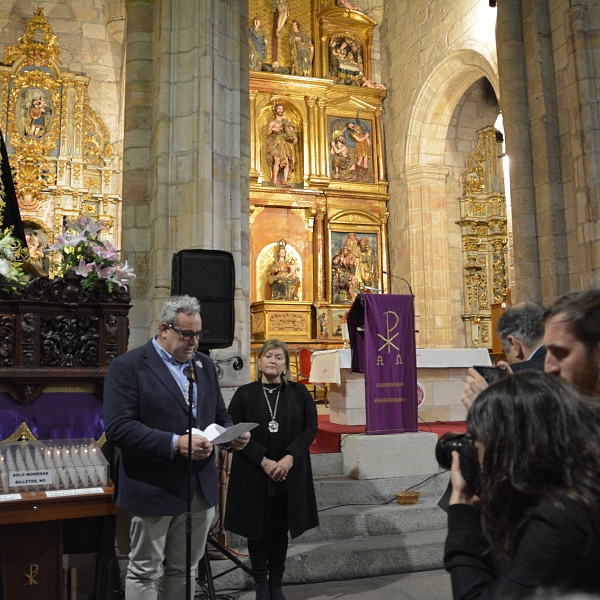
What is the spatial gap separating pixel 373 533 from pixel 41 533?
282 cm

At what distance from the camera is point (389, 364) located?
6250 millimetres

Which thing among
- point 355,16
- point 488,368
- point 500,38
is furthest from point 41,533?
point 355,16

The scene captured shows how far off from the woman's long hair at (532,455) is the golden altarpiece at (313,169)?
38.6 ft

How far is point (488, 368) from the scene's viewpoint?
2.48 metres

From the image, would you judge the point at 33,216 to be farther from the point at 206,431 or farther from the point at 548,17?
the point at 206,431

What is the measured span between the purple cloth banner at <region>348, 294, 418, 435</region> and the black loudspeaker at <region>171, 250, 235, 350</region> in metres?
1.73

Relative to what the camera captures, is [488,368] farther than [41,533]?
No

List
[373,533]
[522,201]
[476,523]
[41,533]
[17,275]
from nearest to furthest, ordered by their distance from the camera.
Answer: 1. [476,523]
2. [41,533]
3. [17,275]
4. [373,533]
5. [522,201]

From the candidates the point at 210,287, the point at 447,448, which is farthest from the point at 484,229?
the point at 447,448

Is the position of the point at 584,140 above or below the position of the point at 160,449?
above

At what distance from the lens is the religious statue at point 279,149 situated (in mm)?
14203

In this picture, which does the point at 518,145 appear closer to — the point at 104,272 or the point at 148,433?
the point at 104,272

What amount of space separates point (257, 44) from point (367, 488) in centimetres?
1146

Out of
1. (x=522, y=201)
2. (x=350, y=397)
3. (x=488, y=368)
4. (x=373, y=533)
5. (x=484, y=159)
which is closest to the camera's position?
(x=488, y=368)
